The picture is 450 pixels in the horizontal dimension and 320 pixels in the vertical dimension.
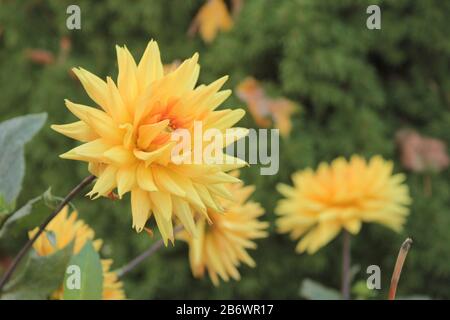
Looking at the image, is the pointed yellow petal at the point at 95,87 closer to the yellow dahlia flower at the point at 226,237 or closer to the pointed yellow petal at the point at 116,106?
the pointed yellow petal at the point at 116,106

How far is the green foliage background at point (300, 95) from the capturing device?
2.02 m

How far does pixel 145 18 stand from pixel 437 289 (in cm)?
96

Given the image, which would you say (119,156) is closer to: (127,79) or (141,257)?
(127,79)

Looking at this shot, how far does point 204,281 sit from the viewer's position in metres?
2.07

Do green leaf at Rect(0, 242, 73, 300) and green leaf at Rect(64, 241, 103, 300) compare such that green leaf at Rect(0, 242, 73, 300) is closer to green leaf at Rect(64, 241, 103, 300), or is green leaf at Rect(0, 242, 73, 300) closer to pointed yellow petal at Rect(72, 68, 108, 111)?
green leaf at Rect(64, 241, 103, 300)

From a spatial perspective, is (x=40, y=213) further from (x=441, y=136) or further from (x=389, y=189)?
(x=441, y=136)

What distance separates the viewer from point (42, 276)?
928 mm

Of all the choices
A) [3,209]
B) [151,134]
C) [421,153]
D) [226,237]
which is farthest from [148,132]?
[421,153]

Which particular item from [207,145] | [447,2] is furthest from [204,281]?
[207,145]

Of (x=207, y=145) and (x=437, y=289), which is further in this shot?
(x=437, y=289)

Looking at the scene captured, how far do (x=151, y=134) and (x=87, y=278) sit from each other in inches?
7.3

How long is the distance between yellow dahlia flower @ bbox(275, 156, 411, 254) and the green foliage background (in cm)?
46

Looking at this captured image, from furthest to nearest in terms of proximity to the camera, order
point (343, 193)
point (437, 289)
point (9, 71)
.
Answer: point (9, 71), point (437, 289), point (343, 193)
